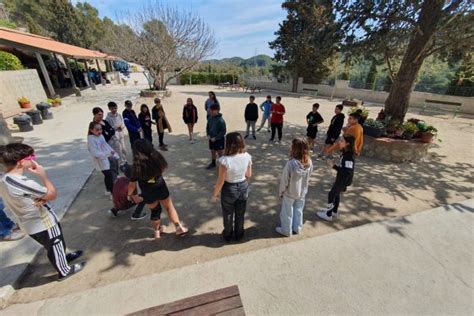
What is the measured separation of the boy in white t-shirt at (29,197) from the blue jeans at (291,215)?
2722 mm

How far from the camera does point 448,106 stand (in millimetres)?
15062

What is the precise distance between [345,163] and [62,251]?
3792mm

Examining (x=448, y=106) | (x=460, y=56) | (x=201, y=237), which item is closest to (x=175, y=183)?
(x=201, y=237)

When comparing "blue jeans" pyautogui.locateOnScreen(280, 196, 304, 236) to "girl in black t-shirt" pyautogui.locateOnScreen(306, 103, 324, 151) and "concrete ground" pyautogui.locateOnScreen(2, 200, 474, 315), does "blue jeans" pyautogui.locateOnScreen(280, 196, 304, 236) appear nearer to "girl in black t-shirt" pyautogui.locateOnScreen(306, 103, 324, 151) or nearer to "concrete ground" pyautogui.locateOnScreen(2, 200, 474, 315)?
"concrete ground" pyautogui.locateOnScreen(2, 200, 474, 315)

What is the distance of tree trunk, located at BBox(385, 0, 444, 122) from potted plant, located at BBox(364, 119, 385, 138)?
36.4 inches

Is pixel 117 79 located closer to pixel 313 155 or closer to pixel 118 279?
pixel 313 155

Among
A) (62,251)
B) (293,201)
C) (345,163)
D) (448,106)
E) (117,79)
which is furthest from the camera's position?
(117,79)

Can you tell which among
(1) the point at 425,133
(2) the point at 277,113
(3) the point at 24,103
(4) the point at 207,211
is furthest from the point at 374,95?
(3) the point at 24,103

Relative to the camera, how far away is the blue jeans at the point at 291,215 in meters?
3.11

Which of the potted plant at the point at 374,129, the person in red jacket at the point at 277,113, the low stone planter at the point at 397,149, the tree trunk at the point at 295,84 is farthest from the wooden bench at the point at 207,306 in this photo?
the tree trunk at the point at 295,84

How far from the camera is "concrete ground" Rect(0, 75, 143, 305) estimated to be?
2.71 m

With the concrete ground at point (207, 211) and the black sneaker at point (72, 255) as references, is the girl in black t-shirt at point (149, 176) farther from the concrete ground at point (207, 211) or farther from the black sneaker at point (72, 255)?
the black sneaker at point (72, 255)

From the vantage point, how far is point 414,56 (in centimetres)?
631

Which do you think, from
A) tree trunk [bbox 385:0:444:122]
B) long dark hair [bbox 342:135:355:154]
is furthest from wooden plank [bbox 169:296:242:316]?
tree trunk [bbox 385:0:444:122]
